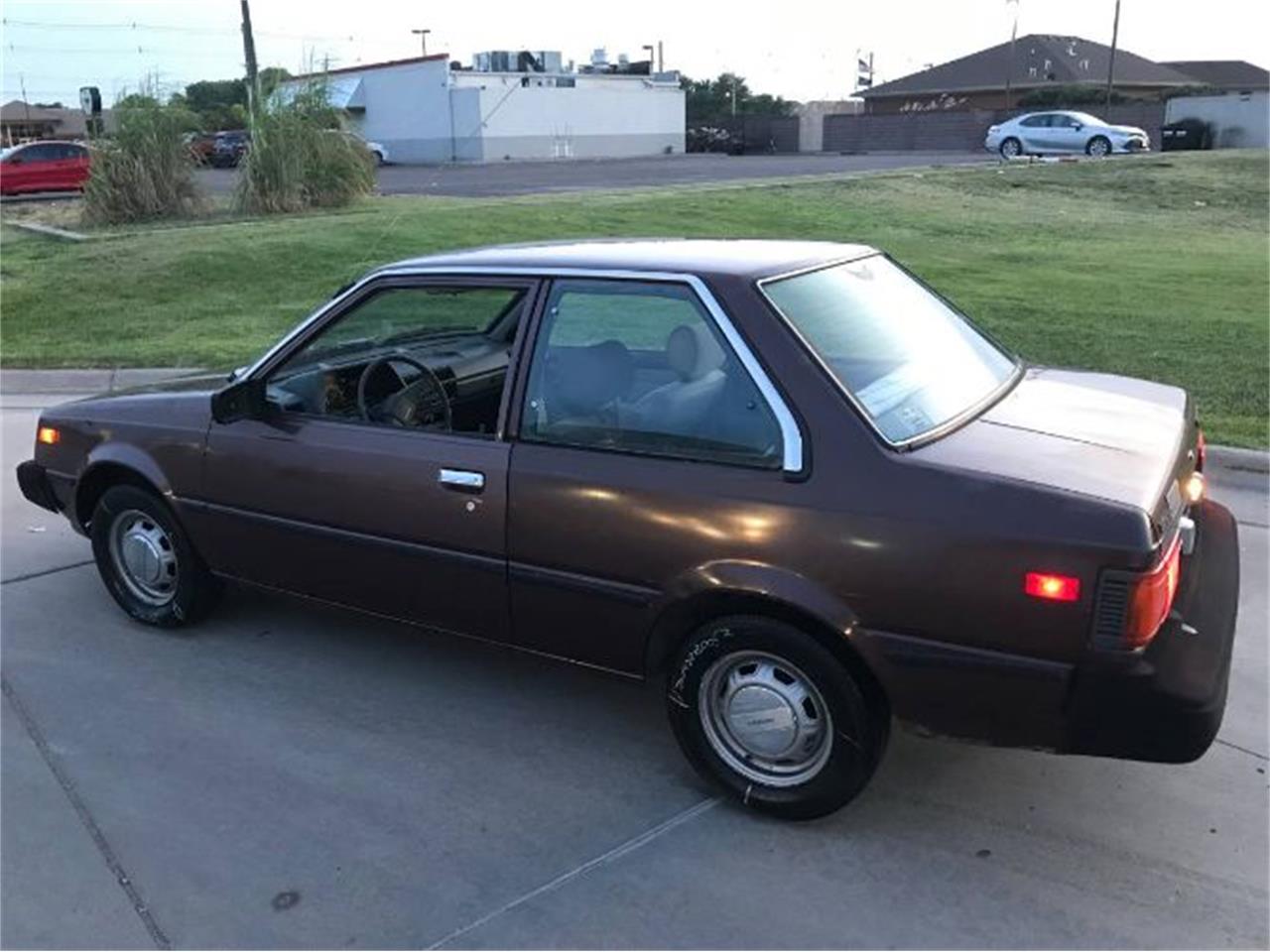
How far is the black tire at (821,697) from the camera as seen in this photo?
3066mm

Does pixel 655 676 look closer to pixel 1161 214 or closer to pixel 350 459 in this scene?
pixel 350 459

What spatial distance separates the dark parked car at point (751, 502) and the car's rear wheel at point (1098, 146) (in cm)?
3795

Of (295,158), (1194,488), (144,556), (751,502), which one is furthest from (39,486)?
(295,158)

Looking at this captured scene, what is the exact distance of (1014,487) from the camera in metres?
2.86

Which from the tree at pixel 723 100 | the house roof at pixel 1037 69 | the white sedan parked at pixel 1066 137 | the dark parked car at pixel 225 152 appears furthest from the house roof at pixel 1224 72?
the dark parked car at pixel 225 152

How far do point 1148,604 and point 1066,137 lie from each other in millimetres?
40195

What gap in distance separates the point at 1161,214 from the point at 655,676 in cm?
2194

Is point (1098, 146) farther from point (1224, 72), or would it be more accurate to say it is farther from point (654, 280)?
point (1224, 72)

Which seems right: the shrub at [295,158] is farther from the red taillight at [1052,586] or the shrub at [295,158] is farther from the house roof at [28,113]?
the house roof at [28,113]

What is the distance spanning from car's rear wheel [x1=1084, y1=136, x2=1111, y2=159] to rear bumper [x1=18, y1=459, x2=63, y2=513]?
38801 mm

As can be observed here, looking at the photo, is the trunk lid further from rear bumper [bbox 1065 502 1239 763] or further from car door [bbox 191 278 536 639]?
car door [bbox 191 278 536 639]

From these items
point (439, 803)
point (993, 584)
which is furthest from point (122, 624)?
point (993, 584)

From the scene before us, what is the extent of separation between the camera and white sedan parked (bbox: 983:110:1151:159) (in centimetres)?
3803

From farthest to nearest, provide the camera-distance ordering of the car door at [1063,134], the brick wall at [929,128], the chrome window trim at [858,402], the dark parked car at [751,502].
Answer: the brick wall at [929,128]
the car door at [1063,134]
the chrome window trim at [858,402]
the dark parked car at [751,502]
